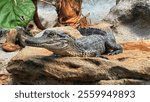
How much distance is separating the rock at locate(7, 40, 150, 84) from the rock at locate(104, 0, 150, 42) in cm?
83

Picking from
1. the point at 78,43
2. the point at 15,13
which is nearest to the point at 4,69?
the point at 78,43

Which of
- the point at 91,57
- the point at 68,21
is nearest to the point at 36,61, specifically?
the point at 91,57

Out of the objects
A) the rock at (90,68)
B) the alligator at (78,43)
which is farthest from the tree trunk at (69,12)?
the rock at (90,68)

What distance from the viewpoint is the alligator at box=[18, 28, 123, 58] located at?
309 centimetres

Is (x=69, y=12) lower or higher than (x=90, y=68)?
higher

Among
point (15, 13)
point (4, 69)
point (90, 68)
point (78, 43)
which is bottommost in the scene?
point (4, 69)

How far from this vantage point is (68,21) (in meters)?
4.37

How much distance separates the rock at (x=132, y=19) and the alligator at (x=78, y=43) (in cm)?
49

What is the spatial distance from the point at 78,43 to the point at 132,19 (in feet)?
3.38

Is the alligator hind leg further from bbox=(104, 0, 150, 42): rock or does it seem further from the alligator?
bbox=(104, 0, 150, 42): rock

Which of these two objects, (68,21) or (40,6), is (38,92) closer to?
(68,21)

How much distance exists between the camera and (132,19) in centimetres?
425

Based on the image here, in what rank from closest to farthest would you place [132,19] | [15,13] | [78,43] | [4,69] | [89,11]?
[15,13] → [78,43] → [4,69] → [132,19] → [89,11]

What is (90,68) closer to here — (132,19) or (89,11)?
(132,19)
